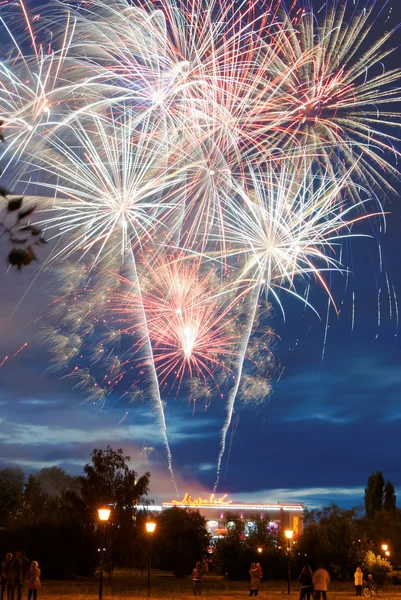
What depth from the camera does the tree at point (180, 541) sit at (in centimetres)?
5356

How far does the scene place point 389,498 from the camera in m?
80.2

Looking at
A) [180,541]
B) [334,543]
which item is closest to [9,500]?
[180,541]

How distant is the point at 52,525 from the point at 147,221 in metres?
29.2

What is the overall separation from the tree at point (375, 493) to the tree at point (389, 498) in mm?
965

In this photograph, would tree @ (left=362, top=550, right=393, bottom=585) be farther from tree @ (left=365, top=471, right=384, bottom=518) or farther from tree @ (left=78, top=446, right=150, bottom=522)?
tree @ (left=365, top=471, right=384, bottom=518)

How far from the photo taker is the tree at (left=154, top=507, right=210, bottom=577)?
5356cm

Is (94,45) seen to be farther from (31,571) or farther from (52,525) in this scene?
(52,525)

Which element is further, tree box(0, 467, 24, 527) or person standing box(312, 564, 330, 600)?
tree box(0, 467, 24, 527)

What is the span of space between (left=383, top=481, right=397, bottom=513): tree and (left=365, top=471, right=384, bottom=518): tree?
96cm

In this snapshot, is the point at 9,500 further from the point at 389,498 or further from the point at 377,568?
the point at 377,568

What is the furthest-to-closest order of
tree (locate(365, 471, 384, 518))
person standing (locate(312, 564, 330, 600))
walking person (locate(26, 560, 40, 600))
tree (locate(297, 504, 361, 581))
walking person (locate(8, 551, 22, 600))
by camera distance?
tree (locate(365, 471, 384, 518)), tree (locate(297, 504, 361, 581)), person standing (locate(312, 564, 330, 600)), walking person (locate(26, 560, 40, 600)), walking person (locate(8, 551, 22, 600))

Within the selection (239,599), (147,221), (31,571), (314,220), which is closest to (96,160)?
(147,221)

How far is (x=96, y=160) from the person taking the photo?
21047 millimetres

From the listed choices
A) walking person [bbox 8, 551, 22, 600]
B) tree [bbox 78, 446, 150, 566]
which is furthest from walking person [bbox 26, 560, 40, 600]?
tree [bbox 78, 446, 150, 566]
